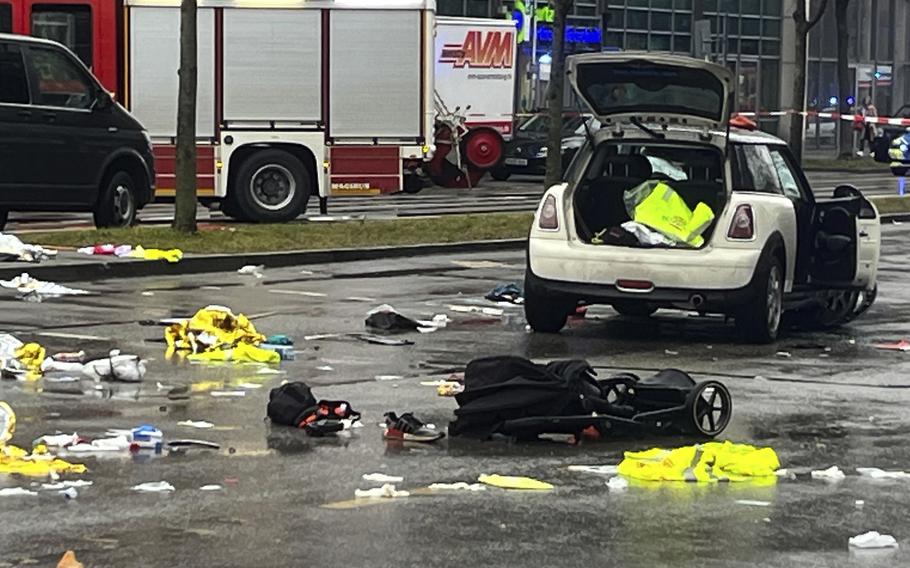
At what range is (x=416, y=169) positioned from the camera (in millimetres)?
25062

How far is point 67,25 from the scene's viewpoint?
24344mm

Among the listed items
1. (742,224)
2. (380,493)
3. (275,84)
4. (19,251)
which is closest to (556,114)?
(275,84)

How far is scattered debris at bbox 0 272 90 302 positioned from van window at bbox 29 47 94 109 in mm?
4090

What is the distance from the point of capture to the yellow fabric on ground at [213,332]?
12.0 m

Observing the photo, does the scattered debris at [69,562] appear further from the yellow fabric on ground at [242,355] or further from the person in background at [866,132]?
the person in background at [866,132]

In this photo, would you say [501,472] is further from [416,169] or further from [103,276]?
[416,169]

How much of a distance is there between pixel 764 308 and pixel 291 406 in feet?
16.0

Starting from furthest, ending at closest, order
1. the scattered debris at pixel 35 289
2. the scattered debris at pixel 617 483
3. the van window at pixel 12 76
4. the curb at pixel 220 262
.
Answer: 1. the van window at pixel 12 76
2. the curb at pixel 220 262
3. the scattered debris at pixel 35 289
4. the scattered debris at pixel 617 483

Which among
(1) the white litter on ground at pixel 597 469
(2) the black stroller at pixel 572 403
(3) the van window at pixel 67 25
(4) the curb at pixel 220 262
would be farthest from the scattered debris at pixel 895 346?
(3) the van window at pixel 67 25

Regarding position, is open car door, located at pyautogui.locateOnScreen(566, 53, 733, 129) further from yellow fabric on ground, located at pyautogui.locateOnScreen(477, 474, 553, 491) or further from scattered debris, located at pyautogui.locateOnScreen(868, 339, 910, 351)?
yellow fabric on ground, located at pyautogui.locateOnScreen(477, 474, 553, 491)

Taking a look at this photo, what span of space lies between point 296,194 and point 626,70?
35.6 feet

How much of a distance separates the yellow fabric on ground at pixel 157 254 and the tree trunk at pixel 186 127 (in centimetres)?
157

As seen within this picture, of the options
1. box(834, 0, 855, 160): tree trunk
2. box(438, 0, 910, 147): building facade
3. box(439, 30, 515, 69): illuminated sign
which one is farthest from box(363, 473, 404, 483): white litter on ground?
box(834, 0, 855, 160): tree trunk

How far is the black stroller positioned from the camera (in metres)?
9.02
